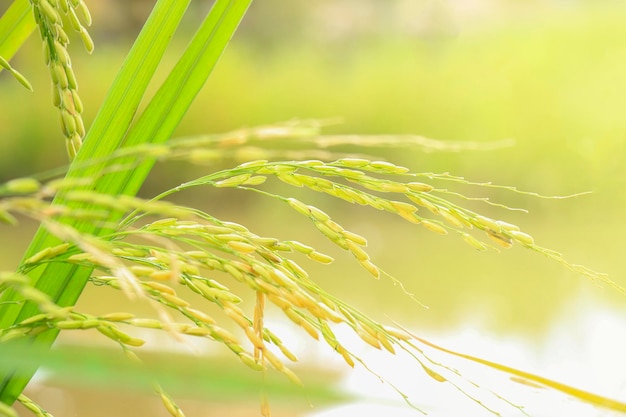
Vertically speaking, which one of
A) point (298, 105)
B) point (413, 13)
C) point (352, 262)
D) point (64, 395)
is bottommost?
point (64, 395)

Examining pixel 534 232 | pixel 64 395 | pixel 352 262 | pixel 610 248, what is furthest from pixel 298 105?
pixel 64 395

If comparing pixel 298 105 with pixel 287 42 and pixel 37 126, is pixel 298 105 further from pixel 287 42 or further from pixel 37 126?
pixel 37 126

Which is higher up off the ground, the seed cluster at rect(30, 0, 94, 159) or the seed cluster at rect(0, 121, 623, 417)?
the seed cluster at rect(30, 0, 94, 159)

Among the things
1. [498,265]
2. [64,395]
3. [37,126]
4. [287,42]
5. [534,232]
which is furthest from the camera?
[287,42]

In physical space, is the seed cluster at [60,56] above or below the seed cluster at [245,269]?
above
